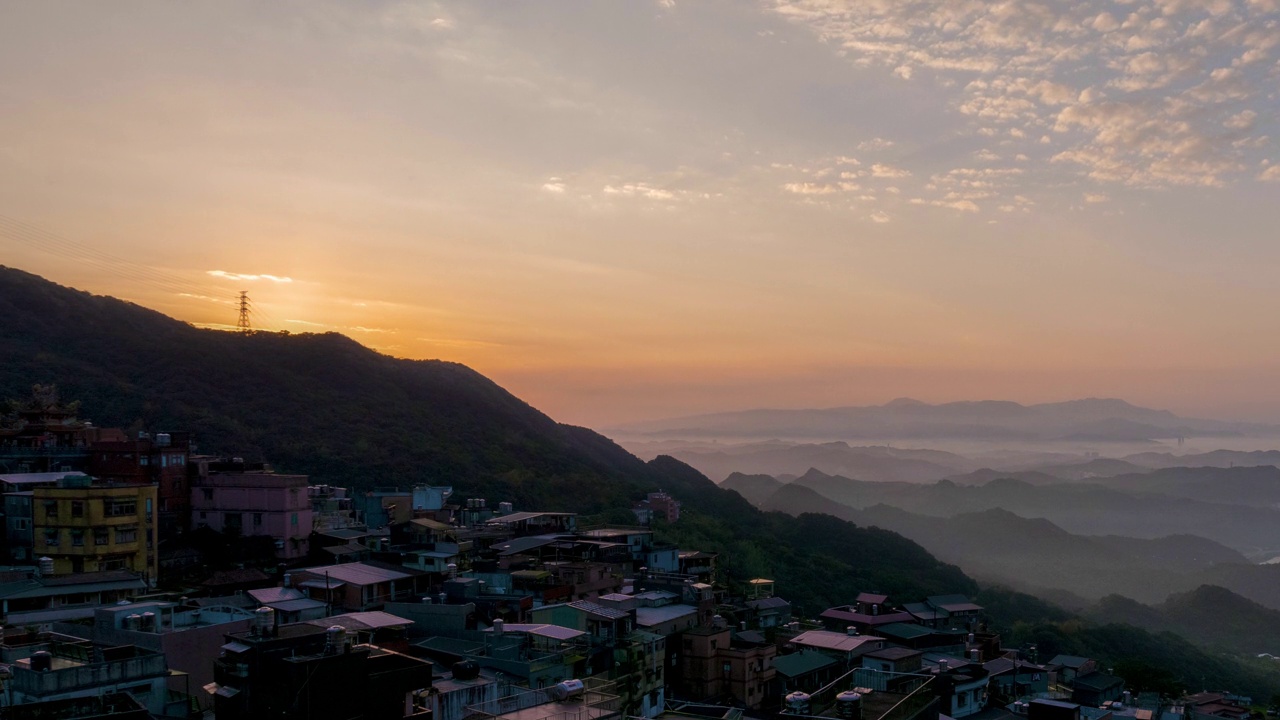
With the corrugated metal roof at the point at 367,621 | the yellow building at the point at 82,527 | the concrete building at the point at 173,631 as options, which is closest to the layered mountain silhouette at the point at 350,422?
the corrugated metal roof at the point at 367,621

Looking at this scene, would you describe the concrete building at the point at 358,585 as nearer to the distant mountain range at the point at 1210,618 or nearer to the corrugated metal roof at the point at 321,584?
the corrugated metal roof at the point at 321,584

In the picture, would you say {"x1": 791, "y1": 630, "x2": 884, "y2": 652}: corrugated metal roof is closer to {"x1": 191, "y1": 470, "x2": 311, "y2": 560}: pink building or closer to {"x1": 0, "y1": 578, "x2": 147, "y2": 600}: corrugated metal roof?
{"x1": 191, "y1": 470, "x2": 311, "y2": 560}: pink building

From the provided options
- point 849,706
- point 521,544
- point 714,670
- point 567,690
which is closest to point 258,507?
point 521,544

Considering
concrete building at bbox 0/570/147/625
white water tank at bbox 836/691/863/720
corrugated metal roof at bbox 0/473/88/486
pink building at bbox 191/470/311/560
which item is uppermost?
corrugated metal roof at bbox 0/473/88/486

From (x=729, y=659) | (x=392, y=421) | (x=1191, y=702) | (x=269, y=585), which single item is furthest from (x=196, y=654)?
(x=392, y=421)

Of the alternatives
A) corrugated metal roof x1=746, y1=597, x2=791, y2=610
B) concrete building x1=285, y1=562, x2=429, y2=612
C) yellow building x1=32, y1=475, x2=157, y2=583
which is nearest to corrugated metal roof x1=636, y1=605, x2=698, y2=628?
concrete building x1=285, y1=562, x2=429, y2=612

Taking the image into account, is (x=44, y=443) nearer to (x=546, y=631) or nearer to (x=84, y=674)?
(x=546, y=631)
